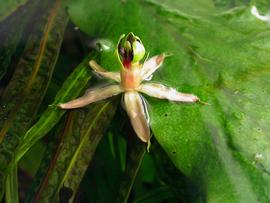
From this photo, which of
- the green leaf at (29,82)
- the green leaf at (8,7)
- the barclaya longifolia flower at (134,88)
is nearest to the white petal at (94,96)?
Answer: the barclaya longifolia flower at (134,88)

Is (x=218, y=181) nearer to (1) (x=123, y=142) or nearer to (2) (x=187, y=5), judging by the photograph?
(1) (x=123, y=142)

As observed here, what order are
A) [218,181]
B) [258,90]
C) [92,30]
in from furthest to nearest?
[92,30]
[258,90]
[218,181]

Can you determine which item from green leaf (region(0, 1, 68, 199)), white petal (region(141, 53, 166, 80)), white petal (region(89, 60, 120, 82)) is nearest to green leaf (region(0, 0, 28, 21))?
green leaf (region(0, 1, 68, 199))

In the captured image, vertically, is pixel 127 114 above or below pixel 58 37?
below

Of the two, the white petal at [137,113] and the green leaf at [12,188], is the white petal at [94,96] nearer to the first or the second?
the white petal at [137,113]

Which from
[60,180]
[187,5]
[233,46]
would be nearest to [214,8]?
[187,5]

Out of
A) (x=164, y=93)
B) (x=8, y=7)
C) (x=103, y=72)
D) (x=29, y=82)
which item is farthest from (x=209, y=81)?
(x=8, y=7)
